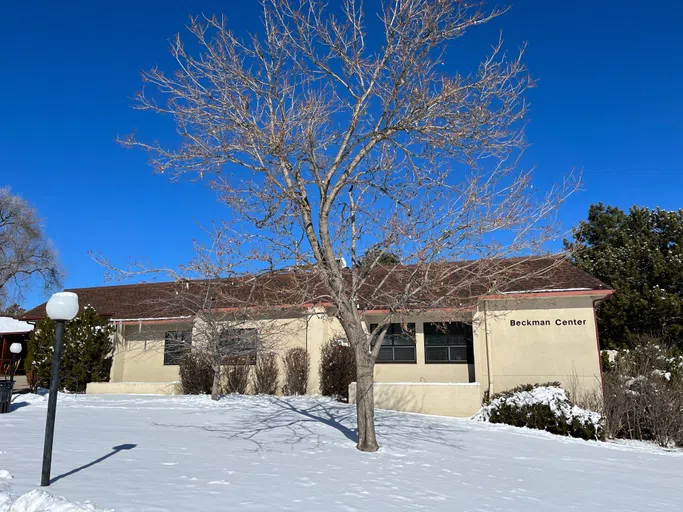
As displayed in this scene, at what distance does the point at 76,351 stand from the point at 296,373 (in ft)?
26.4

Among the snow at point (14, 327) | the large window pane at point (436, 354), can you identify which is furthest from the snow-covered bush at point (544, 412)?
the snow at point (14, 327)

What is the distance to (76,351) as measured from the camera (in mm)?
18234

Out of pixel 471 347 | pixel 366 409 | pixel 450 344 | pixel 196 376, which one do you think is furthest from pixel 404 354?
pixel 366 409

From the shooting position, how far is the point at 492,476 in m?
7.86

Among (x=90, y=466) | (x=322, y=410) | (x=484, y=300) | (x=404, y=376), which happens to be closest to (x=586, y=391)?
(x=484, y=300)

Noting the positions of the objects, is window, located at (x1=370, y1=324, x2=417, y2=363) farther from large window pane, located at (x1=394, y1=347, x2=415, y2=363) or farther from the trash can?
the trash can

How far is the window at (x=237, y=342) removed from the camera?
15.3 meters

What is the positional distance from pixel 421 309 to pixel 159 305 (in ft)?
46.3

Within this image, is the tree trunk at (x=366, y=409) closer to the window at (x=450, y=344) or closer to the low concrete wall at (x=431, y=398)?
the low concrete wall at (x=431, y=398)

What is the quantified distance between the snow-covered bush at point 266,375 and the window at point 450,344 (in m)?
5.34

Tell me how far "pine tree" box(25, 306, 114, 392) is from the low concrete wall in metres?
9.67

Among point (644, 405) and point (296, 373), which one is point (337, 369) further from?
point (644, 405)

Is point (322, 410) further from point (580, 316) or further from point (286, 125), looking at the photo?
point (580, 316)

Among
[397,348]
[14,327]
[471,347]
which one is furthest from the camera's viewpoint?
[14,327]
